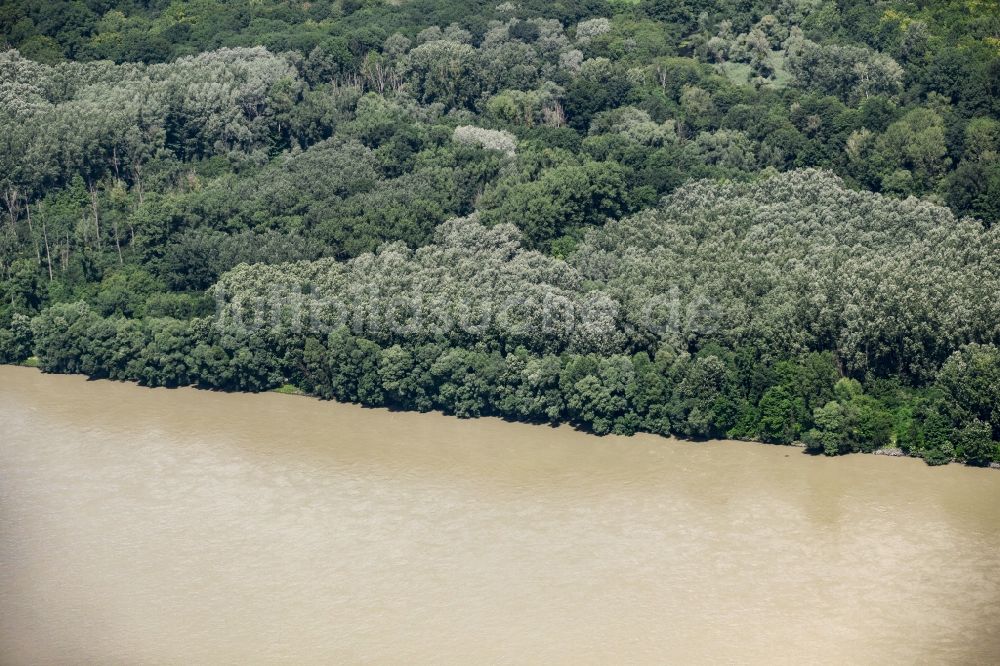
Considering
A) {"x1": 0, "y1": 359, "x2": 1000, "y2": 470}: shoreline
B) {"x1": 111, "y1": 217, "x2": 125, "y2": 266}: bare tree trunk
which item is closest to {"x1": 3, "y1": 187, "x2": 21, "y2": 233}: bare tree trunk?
{"x1": 111, "y1": 217, "x2": 125, "y2": 266}: bare tree trunk

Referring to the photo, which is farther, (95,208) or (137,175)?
(137,175)

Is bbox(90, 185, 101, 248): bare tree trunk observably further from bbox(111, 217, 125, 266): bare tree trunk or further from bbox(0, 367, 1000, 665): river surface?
bbox(0, 367, 1000, 665): river surface

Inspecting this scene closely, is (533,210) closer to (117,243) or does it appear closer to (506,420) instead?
(506,420)

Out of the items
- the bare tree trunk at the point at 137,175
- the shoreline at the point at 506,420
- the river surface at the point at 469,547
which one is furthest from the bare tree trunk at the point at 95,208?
the river surface at the point at 469,547

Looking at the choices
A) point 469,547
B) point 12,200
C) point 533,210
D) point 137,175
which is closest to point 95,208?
point 137,175

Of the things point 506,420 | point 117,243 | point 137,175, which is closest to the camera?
point 506,420

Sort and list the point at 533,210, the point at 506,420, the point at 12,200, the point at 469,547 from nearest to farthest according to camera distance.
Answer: the point at 469,547 → the point at 506,420 → the point at 533,210 → the point at 12,200
